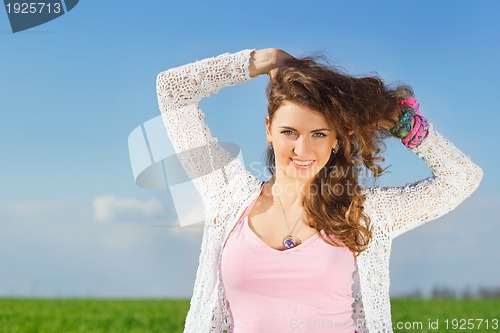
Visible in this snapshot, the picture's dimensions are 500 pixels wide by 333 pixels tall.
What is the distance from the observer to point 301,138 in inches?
97.3

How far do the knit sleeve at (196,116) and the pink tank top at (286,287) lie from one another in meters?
0.36

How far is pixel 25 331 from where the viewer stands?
19.7 ft

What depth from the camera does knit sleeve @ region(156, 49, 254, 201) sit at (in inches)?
106

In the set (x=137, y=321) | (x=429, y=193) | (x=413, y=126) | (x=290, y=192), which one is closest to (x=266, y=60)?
(x=290, y=192)

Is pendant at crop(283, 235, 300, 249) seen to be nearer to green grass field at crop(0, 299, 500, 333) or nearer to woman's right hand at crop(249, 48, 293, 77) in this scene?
woman's right hand at crop(249, 48, 293, 77)

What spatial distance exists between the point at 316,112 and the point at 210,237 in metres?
0.73

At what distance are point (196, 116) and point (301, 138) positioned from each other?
0.54 metres

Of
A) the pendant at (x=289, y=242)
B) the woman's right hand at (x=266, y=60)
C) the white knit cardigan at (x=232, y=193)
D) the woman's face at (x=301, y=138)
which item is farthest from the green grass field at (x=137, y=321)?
the woman's right hand at (x=266, y=60)

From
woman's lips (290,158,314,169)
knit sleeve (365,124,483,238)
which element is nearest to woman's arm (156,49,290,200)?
woman's lips (290,158,314,169)

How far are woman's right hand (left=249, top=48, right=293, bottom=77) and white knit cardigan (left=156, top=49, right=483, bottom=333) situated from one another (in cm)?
4

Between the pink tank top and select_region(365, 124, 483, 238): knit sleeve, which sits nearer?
the pink tank top

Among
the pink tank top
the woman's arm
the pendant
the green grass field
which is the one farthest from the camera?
the green grass field

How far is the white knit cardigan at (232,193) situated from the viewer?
2.61m

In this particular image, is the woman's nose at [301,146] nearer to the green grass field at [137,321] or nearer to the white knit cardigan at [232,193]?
the white knit cardigan at [232,193]
